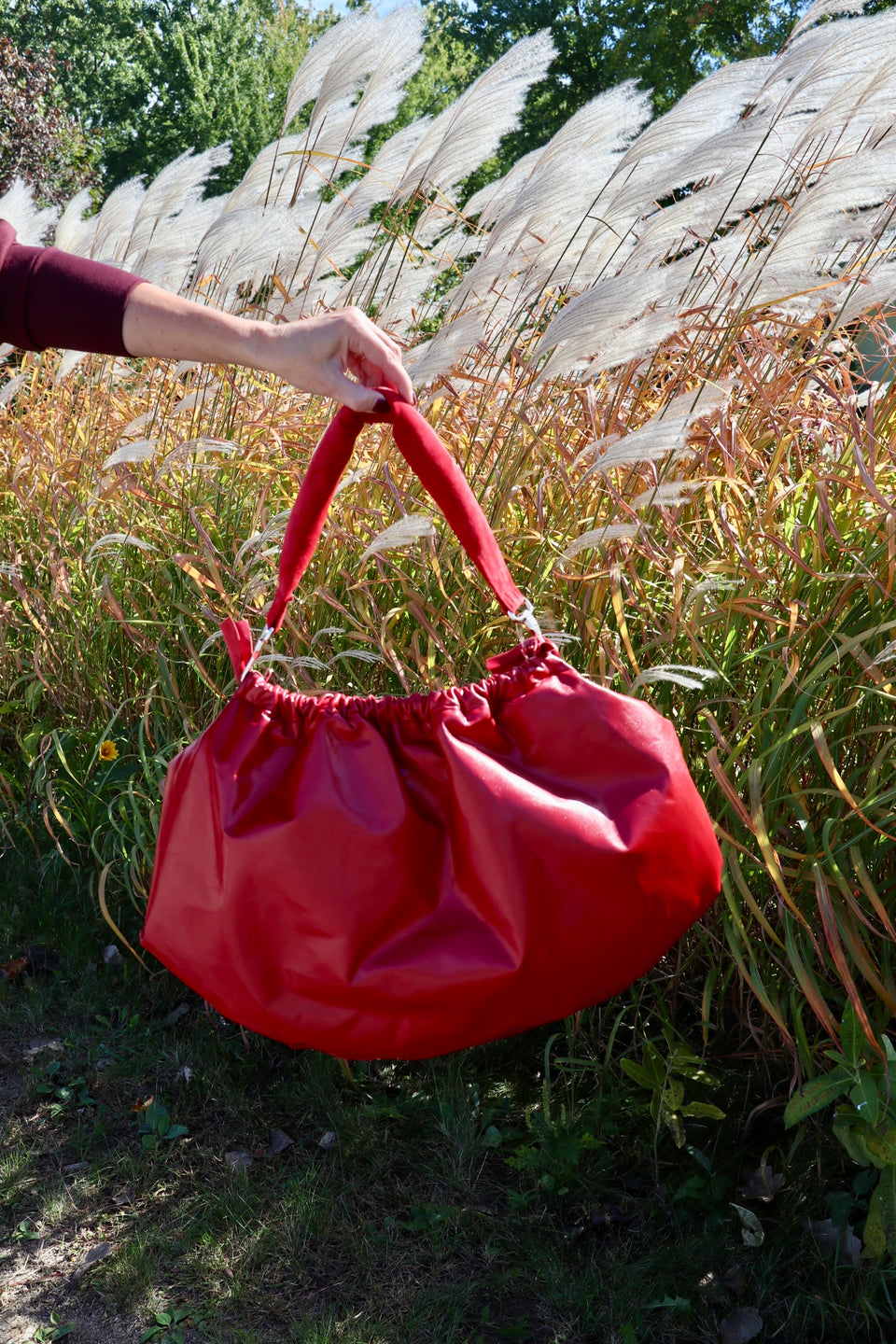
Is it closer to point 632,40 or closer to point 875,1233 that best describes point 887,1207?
point 875,1233

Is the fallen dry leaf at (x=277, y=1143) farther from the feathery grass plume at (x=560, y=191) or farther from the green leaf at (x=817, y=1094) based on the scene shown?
the feathery grass plume at (x=560, y=191)

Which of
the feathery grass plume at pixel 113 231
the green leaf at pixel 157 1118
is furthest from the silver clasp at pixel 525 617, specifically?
the feathery grass plume at pixel 113 231

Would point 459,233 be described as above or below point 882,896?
above

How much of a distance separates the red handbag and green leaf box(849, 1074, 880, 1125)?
0.42m

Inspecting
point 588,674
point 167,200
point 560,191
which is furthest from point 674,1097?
point 167,200

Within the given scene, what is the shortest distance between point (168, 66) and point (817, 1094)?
31.1 m

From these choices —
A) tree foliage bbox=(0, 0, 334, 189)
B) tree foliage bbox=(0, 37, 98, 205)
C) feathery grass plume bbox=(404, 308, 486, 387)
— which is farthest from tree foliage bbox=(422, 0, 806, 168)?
feathery grass plume bbox=(404, 308, 486, 387)

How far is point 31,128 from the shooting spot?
10680 mm

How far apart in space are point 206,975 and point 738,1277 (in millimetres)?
920

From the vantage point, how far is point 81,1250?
1.64 m

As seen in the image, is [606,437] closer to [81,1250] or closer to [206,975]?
[206,975]

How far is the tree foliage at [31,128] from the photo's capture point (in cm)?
1042

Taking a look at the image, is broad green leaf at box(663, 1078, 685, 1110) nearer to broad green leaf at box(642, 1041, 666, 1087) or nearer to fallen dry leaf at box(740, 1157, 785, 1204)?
broad green leaf at box(642, 1041, 666, 1087)

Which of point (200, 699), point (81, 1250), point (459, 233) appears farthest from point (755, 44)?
point (81, 1250)
